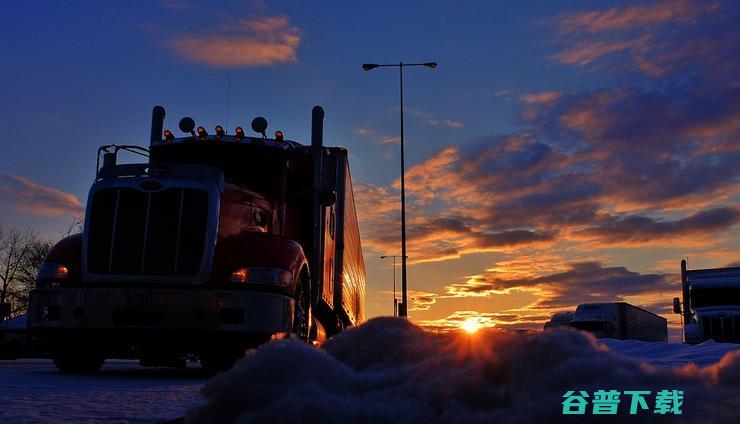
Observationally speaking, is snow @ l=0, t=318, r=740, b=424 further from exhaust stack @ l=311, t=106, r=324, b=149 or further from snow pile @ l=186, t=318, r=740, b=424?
exhaust stack @ l=311, t=106, r=324, b=149

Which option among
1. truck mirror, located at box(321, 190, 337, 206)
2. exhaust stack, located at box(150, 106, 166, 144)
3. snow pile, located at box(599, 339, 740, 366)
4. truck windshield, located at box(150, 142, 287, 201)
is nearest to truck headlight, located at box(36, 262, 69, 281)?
truck windshield, located at box(150, 142, 287, 201)

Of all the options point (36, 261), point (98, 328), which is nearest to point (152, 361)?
point (98, 328)

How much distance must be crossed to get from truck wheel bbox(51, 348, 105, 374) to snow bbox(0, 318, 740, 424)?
777 centimetres

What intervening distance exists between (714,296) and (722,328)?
123cm

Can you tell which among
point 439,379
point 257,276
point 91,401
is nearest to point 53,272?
point 257,276

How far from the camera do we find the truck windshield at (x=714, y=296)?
2347 cm

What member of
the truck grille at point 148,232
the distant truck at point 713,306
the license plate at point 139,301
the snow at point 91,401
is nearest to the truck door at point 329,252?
the truck grille at point 148,232

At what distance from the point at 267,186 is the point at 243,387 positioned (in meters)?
8.06

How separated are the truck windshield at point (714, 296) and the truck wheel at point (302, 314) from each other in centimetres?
Result: 1813

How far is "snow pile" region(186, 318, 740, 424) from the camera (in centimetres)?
206

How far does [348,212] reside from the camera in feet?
41.4

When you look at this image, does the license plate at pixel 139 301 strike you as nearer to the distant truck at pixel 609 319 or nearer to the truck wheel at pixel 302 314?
the truck wheel at pixel 302 314

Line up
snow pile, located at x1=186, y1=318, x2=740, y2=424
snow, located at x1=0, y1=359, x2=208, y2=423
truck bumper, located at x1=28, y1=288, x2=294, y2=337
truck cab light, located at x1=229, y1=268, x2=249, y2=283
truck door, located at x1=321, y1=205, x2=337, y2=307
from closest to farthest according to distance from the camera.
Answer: snow pile, located at x1=186, y1=318, x2=740, y2=424 < snow, located at x1=0, y1=359, x2=208, y2=423 < truck bumper, located at x1=28, y1=288, x2=294, y2=337 < truck cab light, located at x1=229, y1=268, x2=249, y2=283 < truck door, located at x1=321, y1=205, x2=337, y2=307

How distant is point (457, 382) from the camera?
7.45 feet
